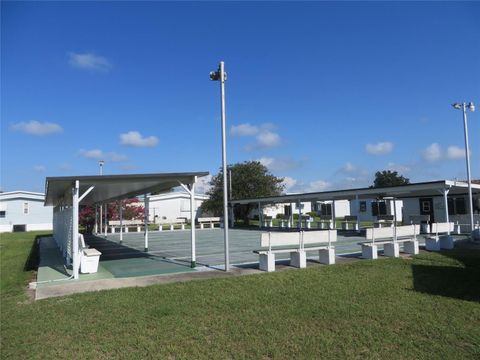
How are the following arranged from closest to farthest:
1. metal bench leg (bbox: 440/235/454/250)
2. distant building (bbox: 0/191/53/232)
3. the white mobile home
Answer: metal bench leg (bbox: 440/235/454/250), the white mobile home, distant building (bbox: 0/191/53/232)

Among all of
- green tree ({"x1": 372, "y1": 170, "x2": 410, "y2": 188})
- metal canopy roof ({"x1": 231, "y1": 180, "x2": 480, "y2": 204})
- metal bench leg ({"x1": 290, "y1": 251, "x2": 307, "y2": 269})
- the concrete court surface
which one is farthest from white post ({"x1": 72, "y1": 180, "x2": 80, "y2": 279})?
green tree ({"x1": 372, "y1": 170, "x2": 410, "y2": 188})

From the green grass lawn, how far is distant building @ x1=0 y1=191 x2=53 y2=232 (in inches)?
1335

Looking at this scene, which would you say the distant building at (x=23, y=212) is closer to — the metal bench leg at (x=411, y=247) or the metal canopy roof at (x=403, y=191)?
the metal canopy roof at (x=403, y=191)

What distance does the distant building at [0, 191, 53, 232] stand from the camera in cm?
3769

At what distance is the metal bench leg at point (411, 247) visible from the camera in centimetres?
1242

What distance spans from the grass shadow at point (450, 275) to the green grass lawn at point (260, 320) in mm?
38

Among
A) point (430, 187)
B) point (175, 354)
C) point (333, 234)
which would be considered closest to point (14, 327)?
point (175, 354)

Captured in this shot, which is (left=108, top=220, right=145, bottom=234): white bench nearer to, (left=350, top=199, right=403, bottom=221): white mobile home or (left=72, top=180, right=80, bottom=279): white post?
(left=350, top=199, right=403, bottom=221): white mobile home

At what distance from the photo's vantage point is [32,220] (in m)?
39.2

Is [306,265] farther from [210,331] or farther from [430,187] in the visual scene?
[430,187]

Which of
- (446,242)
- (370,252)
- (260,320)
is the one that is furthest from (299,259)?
(446,242)

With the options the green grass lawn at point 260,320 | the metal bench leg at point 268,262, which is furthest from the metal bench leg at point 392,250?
the metal bench leg at point 268,262

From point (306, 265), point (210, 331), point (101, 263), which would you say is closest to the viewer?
point (210, 331)

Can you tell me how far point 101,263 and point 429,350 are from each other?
992 cm
